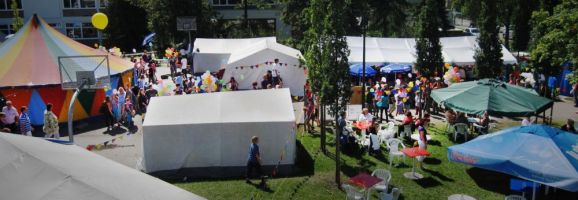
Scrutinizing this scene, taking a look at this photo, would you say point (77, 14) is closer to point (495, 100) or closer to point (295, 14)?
point (295, 14)

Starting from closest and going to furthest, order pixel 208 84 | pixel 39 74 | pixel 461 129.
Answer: pixel 461 129
pixel 39 74
pixel 208 84

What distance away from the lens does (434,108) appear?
19062 mm

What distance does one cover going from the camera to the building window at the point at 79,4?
151 ft

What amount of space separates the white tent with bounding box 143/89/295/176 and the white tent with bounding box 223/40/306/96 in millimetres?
10175

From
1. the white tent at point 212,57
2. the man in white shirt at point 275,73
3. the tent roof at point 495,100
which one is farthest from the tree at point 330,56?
the white tent at point 212,57

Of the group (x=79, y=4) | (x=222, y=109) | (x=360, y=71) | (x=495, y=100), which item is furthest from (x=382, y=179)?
(x=79, y=4)

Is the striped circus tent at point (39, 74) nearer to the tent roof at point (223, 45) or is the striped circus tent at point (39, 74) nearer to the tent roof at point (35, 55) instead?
the tent roof at point (35, 55)

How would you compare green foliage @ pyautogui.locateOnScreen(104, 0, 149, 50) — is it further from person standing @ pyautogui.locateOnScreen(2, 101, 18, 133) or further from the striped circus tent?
person standing @ pyautogui.locateOnScreen(2, 101, 18, 133)

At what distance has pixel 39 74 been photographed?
17578 millimetres

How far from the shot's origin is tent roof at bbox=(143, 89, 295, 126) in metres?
12.4

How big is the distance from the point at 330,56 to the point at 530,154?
4.65 metres

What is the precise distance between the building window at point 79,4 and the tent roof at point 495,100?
39.5 meters

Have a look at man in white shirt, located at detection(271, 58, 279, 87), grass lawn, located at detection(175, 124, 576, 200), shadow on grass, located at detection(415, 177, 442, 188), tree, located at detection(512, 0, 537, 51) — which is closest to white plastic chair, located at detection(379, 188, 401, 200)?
grass lawn, located at detection(175, 124, 576, 200)

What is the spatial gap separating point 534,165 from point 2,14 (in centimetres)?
4873
